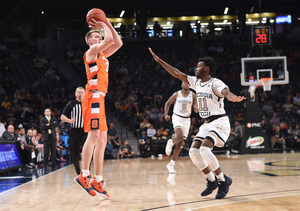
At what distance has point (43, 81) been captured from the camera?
20.8 meters

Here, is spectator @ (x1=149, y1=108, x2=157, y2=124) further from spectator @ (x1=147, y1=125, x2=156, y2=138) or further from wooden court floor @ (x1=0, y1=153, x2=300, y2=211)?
wooden court floor @ (x1=0, y1=153, x2=300, y2=211)

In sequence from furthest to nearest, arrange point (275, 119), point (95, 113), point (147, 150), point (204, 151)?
point (275, 119) < point (147, 150) < point (204, 151) < point (95, 113)

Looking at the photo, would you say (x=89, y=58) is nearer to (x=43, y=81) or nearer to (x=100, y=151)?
(x=100, y=151)

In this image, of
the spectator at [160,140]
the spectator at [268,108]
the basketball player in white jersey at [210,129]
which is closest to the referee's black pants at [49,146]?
the spectator at [160,140]

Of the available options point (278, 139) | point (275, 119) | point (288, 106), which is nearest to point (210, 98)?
point (278, 139)

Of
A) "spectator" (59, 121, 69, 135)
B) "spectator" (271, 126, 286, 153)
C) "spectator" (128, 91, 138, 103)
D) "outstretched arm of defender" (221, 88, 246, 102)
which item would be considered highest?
"spectator" (128, 91, 138, 103)

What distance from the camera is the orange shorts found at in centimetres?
531

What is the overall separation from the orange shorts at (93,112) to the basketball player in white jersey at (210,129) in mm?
1337

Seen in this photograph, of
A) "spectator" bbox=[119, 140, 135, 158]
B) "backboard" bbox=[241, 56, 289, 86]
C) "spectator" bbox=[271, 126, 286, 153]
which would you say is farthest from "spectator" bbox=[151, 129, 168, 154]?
"spectator" bbox=[271, 126, 286, 153]

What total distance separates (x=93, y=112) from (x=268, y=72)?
12665mm

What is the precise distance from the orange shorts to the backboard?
11666mm

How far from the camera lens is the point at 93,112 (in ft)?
17.4

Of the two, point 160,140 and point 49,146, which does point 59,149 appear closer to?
point 49,146

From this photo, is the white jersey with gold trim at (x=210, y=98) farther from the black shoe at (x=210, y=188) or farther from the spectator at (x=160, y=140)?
the spectator at (x=160, y=140)
